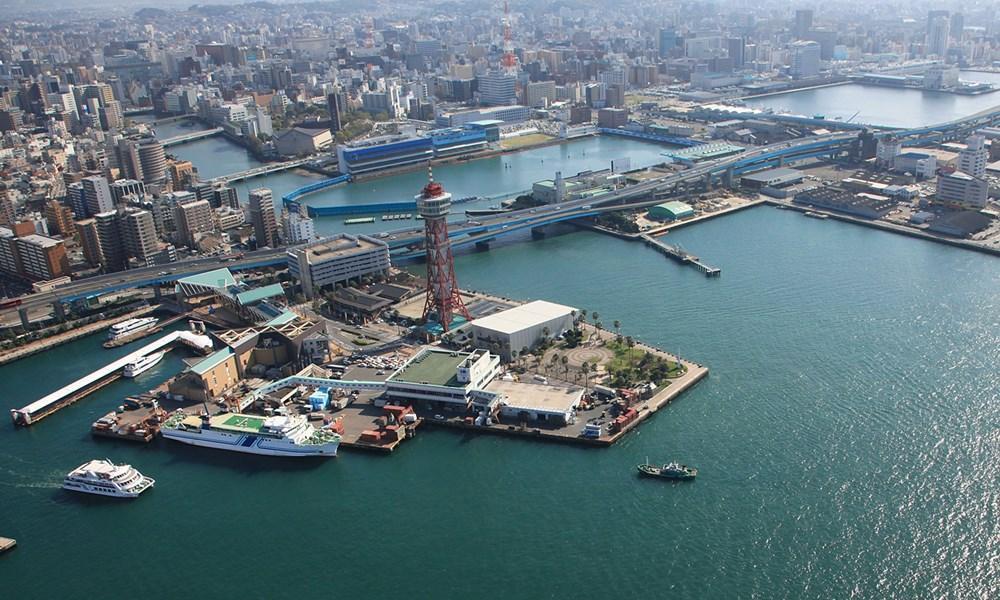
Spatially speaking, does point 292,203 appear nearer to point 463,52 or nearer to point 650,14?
point 463,52

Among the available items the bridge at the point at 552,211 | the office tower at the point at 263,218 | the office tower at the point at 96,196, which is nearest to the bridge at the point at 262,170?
the bridge at the point at 552,211

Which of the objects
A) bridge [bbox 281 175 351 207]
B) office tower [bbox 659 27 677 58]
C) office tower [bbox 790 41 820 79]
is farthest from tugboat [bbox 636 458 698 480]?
office tower [bbox 659 27 677 58]

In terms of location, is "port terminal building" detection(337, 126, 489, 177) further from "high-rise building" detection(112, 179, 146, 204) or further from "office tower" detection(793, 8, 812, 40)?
"office tower" detection(793, 8, 812, 40)

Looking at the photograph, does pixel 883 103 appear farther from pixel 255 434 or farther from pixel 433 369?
pixel 255 434

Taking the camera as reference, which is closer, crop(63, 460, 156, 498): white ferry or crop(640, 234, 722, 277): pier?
crop(63, 460, 156, 498): white ferry

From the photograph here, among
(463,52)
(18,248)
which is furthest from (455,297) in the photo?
(463,52)

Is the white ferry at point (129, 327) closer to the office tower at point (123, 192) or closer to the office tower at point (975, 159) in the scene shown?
the office tower at point (123, 192)
